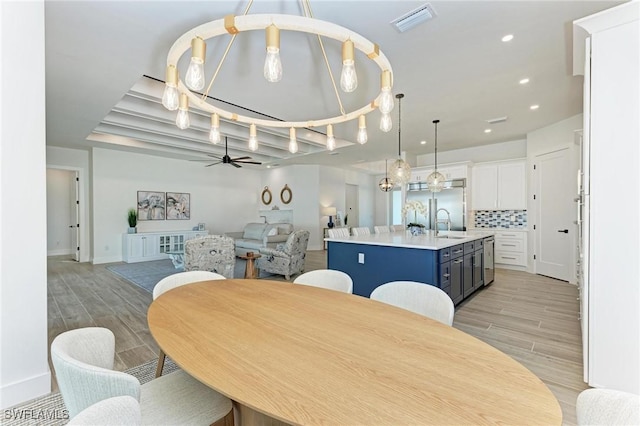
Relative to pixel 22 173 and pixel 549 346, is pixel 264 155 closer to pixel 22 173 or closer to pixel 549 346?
pixel 22 173

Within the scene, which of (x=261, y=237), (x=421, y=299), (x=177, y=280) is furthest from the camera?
(x=261, y=237)

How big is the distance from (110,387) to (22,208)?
71.3 inches

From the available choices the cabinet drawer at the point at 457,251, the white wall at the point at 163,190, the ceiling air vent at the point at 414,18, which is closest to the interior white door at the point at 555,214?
the cabinet drawer at the point at 457,251

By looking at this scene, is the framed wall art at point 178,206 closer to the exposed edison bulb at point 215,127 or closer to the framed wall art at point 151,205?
the framed wall art at point 151,205

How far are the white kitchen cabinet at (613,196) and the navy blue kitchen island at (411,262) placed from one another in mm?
1329

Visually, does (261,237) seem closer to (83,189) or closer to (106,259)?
(106,259)

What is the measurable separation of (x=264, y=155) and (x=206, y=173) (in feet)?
6.56

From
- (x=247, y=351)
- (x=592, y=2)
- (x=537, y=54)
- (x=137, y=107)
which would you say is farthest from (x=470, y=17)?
(x=137, y=107)

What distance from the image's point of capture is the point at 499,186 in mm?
6258

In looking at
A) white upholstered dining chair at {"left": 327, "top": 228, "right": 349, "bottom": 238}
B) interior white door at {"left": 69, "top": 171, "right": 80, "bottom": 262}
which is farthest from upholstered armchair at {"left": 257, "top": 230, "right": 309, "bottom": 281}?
interior white door at {"left": 69, "top": 171, "right": 80, "bottom": 262}

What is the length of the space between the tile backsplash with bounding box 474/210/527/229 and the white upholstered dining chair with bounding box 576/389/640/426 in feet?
21.0

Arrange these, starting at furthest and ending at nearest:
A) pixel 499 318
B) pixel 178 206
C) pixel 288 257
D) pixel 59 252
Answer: pixel 178 206 < pixel 59 252 < pixel 288 257 < pixel 499 318

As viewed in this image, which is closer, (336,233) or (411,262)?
(411,262)

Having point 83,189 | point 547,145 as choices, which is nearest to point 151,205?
point 83,189
